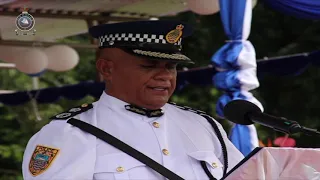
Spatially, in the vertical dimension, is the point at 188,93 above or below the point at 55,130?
below

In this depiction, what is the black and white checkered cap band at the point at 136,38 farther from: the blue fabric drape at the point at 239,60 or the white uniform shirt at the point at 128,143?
the blue fabric drape at the point at 239,60

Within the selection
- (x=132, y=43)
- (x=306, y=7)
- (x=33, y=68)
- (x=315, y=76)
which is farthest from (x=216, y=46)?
(x=132, y=43)

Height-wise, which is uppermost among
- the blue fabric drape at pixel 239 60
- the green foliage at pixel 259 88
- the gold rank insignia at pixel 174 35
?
the gold rank insignia at pixel 174 35

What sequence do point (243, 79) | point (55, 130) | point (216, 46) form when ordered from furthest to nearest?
1. point (216, 46)
2. point (243, 79)
3. point (55, 130)

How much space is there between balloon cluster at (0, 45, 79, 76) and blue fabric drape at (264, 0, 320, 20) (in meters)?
2.27

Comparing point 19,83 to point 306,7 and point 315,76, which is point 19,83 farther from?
point 306,7

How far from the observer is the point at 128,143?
2.52 m

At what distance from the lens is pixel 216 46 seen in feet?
32.9

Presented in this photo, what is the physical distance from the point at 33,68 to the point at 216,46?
4.52m

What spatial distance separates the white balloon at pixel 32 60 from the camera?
19.2ft

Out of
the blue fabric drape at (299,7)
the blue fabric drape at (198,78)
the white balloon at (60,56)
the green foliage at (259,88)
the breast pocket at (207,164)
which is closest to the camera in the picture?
the breast pocket at (207,164)

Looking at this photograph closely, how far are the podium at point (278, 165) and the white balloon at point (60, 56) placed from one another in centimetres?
439

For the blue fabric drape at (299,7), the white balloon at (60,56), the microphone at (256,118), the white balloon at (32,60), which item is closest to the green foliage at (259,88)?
the white balloon at (60,56)

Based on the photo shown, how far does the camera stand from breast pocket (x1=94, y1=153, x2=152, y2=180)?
244 centimetres
